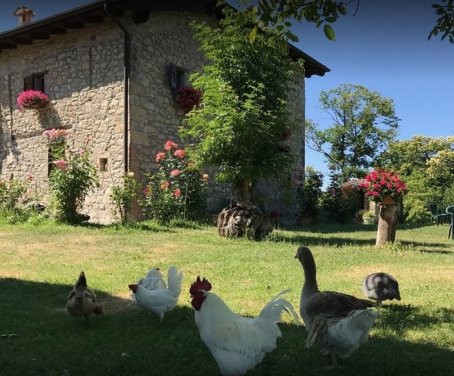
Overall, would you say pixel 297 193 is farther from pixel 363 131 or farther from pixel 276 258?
pixel 363 131

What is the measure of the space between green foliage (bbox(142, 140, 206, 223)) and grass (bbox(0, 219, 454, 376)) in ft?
6.63

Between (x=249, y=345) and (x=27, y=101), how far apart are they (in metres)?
14.6

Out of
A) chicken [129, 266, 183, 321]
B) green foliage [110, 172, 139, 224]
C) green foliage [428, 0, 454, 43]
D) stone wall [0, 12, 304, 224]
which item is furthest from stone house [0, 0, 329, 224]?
green foliage [428, 0, 454, 43]

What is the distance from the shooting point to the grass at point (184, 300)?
3.60m

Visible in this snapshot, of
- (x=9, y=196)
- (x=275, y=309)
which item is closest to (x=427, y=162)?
(x=9, y=196)

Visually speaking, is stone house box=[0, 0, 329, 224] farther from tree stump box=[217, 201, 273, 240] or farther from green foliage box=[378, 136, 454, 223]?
green foliage box=[378, 136, 454, 223]

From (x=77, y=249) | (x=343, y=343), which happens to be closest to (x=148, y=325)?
(x=343, y=343)

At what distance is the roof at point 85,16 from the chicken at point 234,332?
12.0 metres

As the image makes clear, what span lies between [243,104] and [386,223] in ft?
13.7

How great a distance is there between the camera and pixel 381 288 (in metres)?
5.23

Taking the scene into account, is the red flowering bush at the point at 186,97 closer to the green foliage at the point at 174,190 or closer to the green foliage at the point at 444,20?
the green foliage at the point at 174,190

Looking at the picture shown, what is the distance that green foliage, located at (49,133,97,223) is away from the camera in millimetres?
12156

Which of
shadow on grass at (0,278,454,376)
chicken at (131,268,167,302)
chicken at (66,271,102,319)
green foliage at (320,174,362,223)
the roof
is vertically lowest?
shadow on grass at (0,278,454,376)

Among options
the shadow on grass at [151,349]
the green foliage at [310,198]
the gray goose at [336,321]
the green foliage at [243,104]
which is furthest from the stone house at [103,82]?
the gray goose at [336,321]
